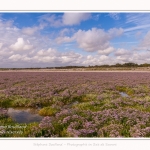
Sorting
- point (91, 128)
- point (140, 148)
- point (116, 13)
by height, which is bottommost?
point (140, 148)

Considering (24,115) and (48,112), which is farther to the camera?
(24,115)

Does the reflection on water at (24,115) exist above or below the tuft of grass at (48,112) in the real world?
below

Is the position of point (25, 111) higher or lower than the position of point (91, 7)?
lower

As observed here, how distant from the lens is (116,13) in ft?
26.2

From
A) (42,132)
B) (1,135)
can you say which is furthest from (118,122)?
(1,135)

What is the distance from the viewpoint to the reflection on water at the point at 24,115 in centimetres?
919

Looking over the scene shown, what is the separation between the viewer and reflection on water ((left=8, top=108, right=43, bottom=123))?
9185mm

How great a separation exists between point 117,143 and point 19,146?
323 centimetres

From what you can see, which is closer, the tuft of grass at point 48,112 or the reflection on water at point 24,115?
the reflection on water at point 24,115

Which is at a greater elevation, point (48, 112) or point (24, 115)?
point (48, 112)

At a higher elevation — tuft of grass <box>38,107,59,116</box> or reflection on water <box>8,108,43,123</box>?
tuft of grass <box>38,107,59,116</box>

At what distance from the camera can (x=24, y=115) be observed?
9930 mm

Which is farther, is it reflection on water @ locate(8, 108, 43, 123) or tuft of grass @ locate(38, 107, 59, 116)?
tuft of grass @ locate(38, 107, 59, 116)

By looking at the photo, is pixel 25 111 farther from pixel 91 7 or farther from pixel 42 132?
pixel 91 7
